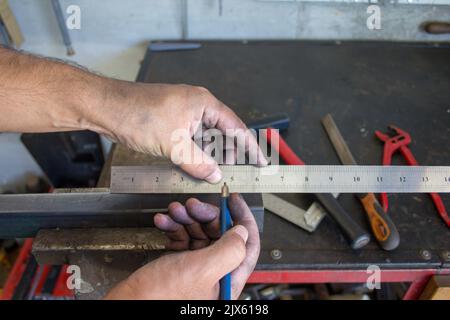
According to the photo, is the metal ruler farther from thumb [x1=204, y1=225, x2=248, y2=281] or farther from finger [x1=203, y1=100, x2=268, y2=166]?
thumb [x1=204, y1=225, x2=248, y2=281]

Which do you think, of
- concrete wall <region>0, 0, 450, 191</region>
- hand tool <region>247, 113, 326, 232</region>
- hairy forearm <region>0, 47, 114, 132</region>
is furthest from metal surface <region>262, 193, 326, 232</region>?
concrete wall <region>0, 0, 450, 191</region>

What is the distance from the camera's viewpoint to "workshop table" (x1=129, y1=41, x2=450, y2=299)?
0.83 metres

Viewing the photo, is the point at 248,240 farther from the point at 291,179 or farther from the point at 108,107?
the point at 108,107

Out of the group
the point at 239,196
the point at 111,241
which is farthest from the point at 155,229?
the point at 239,196

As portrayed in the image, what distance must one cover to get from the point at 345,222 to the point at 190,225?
35 centimetres

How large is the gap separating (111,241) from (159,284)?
0.70ft

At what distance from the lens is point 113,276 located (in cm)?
77

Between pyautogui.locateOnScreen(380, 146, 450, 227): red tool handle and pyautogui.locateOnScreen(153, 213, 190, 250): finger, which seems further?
pyautogui.locateOnScreen(380, 146, 450, 227): red tool handle

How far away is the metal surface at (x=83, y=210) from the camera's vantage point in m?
0.74

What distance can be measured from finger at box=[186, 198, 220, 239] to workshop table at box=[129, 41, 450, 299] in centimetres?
13

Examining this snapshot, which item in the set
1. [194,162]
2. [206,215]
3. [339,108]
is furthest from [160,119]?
[339,108]

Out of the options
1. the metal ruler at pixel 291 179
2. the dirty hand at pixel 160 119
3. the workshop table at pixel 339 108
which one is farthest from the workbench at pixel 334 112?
the dirty hand at pixel 160 119

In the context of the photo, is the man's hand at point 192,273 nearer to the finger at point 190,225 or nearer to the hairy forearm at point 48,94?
the finger at point 190,225
